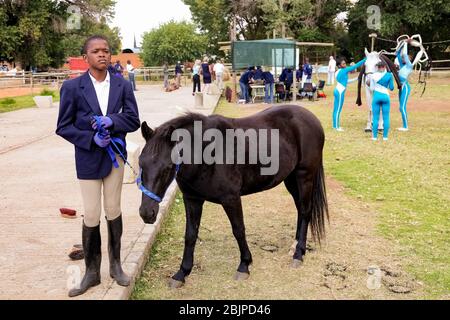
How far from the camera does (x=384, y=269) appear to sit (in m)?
4.16

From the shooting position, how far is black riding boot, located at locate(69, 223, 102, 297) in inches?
140

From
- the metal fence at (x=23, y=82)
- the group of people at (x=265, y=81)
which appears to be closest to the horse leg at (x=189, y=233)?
the group of people at (x=265, y=81)

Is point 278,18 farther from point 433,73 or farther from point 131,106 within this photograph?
point 131,106

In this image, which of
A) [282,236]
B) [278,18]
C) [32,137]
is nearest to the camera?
[282,236]

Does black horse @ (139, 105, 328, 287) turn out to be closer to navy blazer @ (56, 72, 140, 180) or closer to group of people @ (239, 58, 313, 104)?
navy blazer @ (56, 72, 140, 180)

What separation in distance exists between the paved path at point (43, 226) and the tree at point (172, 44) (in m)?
34.5

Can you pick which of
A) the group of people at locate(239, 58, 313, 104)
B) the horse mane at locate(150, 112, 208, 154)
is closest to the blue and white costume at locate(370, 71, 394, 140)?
the horse mane at locate(150, 112, 208, 154)

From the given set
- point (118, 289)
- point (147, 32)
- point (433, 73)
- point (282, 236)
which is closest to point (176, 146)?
point (118, 289)

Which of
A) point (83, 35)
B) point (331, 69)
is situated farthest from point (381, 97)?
point (83, 35)

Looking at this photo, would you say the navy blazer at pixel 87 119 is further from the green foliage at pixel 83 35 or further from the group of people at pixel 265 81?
the green foliage at pixel 83 35

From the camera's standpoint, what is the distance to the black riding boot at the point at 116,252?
365cm

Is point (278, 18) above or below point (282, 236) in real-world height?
above

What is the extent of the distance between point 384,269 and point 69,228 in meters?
3.38

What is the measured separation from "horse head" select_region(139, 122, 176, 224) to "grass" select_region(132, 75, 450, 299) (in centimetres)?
94
